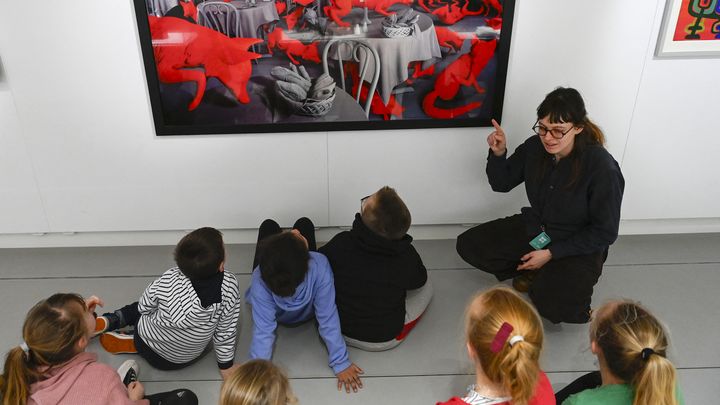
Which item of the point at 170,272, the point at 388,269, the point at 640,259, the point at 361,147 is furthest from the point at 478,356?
the point at 640,259

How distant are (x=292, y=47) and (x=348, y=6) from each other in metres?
0.34

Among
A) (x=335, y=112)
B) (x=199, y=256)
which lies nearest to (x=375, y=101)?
(x=335, y=112)

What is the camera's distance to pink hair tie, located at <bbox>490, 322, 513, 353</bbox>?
4.86ft

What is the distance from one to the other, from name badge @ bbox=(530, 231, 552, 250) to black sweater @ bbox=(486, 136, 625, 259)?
3cm

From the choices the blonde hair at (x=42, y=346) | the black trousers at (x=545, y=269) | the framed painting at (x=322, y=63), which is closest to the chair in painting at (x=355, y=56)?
the framed painting at (x=322, y=63)

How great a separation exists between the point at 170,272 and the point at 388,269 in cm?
89

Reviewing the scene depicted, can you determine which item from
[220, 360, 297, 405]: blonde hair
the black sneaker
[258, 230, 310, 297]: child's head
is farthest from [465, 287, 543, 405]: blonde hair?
the black sneaker

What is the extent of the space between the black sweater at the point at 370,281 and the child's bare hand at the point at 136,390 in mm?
855

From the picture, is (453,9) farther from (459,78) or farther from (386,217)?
(386,217)

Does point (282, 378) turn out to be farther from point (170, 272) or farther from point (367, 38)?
point (367, 38)

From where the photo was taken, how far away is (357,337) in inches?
96.7

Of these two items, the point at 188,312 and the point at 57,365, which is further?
the point at 188,312

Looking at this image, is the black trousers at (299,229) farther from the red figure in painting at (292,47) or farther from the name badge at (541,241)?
the name badge at (541,241)

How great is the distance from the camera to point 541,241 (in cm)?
263
